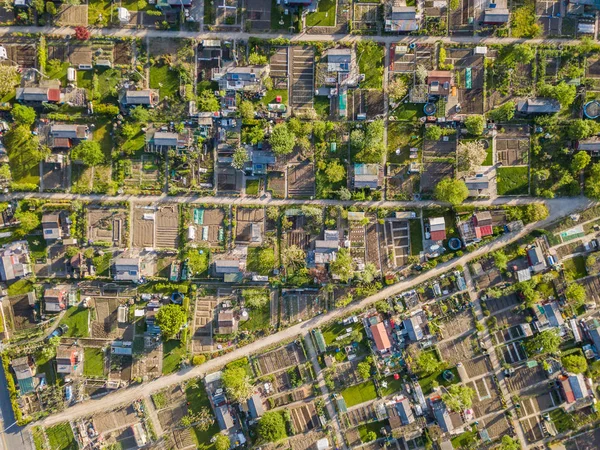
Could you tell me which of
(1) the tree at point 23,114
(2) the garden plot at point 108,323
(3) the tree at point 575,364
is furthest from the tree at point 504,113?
(1) the tree at point 23,114

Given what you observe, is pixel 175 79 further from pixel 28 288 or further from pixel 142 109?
pixel 28 288

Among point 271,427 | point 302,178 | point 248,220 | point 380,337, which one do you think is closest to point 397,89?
point 302,178

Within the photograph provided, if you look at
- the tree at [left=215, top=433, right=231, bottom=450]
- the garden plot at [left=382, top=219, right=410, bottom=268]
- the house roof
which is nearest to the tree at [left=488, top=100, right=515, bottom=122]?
the garden plot at [left=382, top=219, right=410, bottom=268]

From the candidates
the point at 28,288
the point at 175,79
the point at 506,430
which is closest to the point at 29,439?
the point at 28,288

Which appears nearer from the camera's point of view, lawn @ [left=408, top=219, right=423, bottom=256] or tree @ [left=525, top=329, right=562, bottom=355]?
tree @ [left=525, top=329, right=562, bottom=355]

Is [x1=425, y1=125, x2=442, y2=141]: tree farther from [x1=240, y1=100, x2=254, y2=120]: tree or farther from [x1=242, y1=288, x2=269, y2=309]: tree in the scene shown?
[x1=242, y1=288, x2=269, y2=309]: tree

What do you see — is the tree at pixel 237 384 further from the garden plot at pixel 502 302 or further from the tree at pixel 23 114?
the tree at pixel 23 114
